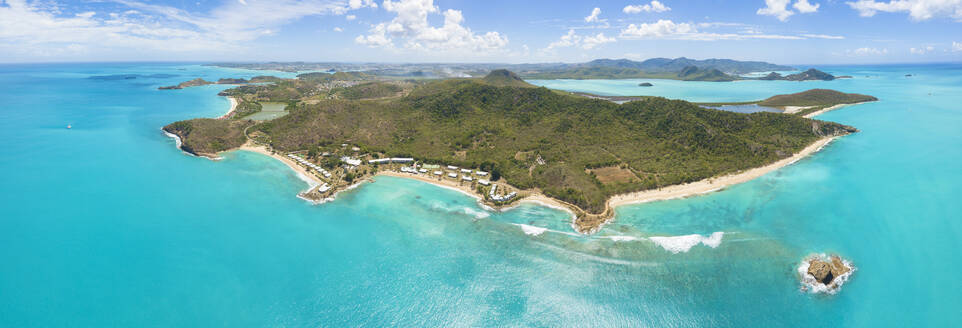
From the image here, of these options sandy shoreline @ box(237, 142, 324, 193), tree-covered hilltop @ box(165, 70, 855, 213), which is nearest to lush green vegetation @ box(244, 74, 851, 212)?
tree-covered hilltop @ box(165, 70, 855, 213)

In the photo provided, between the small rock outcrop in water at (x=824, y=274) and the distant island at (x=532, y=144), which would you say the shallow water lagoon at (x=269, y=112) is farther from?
the small rock outcrop in water at (x=824, y=274)

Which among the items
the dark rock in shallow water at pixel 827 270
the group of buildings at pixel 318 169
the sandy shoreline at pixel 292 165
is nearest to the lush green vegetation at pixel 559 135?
the sandy shoreline at pixel 292 165

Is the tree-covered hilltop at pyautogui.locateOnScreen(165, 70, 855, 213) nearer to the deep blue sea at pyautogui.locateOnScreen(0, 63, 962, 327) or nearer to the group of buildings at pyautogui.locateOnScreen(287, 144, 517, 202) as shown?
the group of buildings at pyautogui.locateOnScreen(287, 144, 517, 202)

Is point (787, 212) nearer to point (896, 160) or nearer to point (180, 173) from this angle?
point (896, 160)

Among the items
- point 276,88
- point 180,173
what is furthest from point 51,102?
point 180,173

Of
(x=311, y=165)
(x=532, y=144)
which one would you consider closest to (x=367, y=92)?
(x=311, y=165)

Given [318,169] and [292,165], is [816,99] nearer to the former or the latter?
[318,169]
